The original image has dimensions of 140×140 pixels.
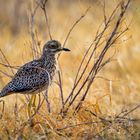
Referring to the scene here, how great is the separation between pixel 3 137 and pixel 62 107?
102 cm

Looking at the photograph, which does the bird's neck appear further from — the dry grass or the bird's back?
the dry grass

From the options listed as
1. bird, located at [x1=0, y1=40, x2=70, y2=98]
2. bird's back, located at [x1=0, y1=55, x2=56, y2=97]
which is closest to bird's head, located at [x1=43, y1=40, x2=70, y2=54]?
bird, located at [x1=0, y1=40, x2=70, y2=98]

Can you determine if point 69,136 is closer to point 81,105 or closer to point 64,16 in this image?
point 81,105

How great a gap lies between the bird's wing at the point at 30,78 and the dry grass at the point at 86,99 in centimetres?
22

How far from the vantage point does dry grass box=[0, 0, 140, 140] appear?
7.33 meters

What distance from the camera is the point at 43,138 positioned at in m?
7.13

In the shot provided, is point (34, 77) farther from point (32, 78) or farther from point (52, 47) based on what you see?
point (52, 47)

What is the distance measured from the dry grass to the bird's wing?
0.71ft

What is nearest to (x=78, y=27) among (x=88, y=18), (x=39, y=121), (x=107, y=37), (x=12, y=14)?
(x=88, y=18)

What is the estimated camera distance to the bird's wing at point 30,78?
7.44m

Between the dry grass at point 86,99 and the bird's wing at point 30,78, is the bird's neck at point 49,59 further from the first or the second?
the dry grass at point 86,99

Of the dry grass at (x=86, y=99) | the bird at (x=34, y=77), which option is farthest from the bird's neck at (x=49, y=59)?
the dry grass at (x=86, y=99)

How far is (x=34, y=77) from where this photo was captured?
297 inches

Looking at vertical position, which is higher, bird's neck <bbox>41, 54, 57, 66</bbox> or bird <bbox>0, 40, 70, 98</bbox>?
bird's neck <bbox>41, 54, 57, 66</bbox>
